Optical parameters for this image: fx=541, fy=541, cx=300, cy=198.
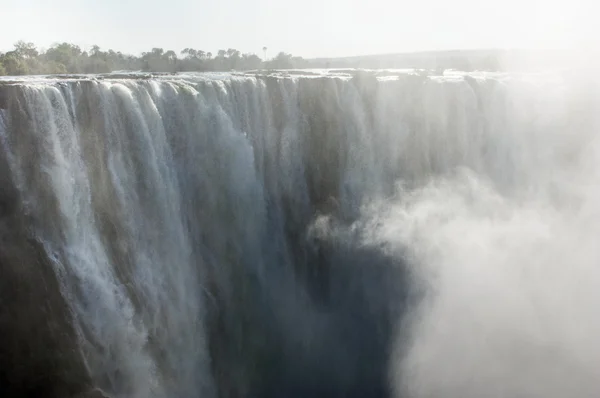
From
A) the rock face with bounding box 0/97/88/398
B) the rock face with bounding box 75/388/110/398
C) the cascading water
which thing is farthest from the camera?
the cascading water

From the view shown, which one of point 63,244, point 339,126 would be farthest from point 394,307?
point 63,244

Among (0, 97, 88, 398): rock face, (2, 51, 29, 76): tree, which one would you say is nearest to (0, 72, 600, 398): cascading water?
(0, 97, 88, 398): rock face

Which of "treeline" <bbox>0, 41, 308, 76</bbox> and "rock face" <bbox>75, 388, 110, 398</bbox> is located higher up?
"treeline" <bbox>0, 41, 308, 76</bbox>

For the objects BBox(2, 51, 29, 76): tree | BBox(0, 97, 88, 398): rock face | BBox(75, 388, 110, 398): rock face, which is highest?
BBox(2, 51, 29, 76): tree

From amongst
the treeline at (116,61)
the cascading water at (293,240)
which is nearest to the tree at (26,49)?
the treeline at (116,61)

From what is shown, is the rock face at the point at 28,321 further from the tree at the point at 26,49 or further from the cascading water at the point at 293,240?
the tree at the point at 26,49

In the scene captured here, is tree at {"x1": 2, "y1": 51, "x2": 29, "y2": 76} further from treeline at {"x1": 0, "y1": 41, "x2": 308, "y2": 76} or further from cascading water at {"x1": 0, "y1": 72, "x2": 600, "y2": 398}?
cascading water at {"x1": 0, "y1": 72, "x2": 600, "y2": 398}

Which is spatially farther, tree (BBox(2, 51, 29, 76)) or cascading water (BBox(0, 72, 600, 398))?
tree (BBox(2, 51, 29, 76))
